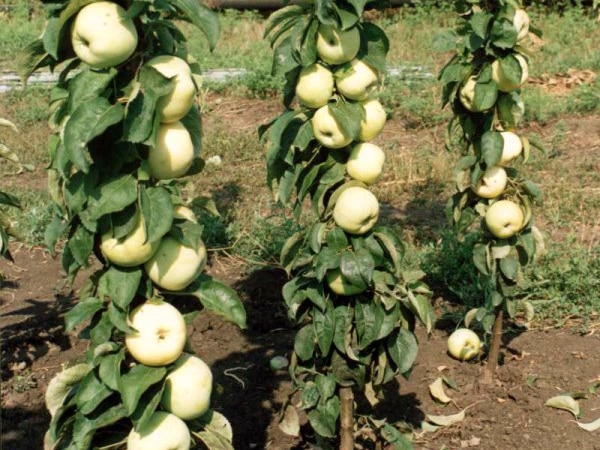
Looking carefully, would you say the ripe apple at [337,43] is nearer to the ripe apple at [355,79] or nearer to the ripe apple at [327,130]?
the ripe apple at [355,79]

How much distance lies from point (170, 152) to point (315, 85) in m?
0.65

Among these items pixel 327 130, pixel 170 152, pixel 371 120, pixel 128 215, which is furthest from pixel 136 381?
pixel 371 120

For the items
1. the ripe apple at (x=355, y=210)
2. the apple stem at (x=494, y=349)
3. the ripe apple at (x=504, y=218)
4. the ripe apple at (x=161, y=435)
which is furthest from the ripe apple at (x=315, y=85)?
the apple stem at (x=494, y=349)

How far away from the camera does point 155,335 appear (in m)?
1.95

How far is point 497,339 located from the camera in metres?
3.60

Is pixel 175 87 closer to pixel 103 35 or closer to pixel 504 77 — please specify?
pixel 103 35

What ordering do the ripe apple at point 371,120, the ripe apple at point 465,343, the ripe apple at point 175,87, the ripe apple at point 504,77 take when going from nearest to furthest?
1. the ripe apple at point 175,87
2. the ripe apple at point 371,120
3. the ripe apple at point 504,77
4. the ripe apple at point 465,343

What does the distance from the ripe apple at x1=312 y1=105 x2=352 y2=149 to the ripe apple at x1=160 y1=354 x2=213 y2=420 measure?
2.56 feet

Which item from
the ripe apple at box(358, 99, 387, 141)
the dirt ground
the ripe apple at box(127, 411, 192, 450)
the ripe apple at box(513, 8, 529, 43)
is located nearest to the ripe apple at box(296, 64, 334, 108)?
the ripe apple at box(358, 99, 387, 141)

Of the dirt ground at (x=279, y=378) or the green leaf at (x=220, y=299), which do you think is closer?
the green leaf at (x=220, y=299)

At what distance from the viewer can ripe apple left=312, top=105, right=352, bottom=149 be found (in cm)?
240

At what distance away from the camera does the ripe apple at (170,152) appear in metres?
1.89

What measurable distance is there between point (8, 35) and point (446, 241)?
8830 mm

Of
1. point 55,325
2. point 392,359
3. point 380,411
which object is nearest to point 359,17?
point 392,359
